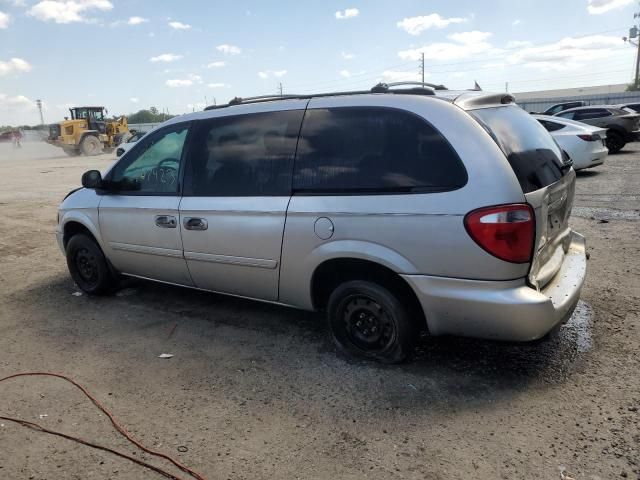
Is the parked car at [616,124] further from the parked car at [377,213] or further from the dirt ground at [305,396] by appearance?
the parked car at [377,213]

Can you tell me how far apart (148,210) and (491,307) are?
2.94 metres

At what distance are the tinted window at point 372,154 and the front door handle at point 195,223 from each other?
0.89 meters

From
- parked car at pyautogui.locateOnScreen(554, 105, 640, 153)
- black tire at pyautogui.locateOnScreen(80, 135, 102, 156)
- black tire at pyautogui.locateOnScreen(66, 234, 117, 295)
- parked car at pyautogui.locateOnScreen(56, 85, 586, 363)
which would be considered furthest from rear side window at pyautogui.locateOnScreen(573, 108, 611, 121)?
black tire at pyautogui.locateOnScreen(80, 135, 102, 156)

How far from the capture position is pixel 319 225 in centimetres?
334

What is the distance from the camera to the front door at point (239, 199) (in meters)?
3.59

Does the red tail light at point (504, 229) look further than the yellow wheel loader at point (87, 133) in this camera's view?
No

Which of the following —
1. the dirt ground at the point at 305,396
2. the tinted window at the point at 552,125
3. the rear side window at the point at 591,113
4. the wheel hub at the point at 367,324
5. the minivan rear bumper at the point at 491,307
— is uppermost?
the rear side window at the point at 591,113

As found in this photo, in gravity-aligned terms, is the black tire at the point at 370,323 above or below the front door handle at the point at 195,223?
below

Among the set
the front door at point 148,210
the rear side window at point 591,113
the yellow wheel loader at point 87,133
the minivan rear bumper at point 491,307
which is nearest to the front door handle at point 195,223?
the front door at point 148,210

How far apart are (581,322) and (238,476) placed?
289 centimetres

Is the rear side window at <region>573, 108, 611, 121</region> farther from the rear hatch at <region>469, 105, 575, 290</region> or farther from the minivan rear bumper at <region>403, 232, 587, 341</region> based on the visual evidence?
the minivan rear bumper at <region>403, 232, 587, 341</region>

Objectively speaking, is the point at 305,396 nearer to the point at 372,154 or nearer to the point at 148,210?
the point at 372,154

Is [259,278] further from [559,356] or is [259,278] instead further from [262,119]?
[559,356]

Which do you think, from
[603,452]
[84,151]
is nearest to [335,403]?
[603,452]
